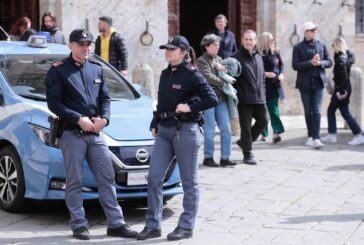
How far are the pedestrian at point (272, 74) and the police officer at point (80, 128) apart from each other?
249 inches

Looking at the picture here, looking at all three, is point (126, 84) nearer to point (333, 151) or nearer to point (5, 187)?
point (5, 187)

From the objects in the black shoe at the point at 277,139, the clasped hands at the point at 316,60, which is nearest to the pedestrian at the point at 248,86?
the clasped hands at the point at 316,60

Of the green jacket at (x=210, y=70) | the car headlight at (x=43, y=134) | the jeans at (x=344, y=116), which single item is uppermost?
the green jacket at (x=210, y=70)

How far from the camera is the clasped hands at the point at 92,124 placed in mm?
7230

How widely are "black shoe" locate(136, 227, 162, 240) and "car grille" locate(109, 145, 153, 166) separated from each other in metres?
0.79

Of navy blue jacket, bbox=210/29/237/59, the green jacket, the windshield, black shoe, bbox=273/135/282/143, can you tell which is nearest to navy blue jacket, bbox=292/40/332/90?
black shoe, bbox=273/135/282/143

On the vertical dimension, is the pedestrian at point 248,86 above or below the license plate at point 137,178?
above

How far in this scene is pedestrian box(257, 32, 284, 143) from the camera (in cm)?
1348

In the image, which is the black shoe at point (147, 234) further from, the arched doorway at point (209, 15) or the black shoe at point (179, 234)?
the arched doorway at point (209, 15)

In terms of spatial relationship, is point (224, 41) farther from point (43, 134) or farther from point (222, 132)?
point (43, 134)

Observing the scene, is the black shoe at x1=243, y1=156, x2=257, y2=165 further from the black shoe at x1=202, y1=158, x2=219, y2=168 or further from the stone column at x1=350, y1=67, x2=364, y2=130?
the stone column at x1=350, y1=67, x2=364, y2=130

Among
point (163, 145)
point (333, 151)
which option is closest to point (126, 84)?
point (163, 145)

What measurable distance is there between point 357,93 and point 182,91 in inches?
340

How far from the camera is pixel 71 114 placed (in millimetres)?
7215
